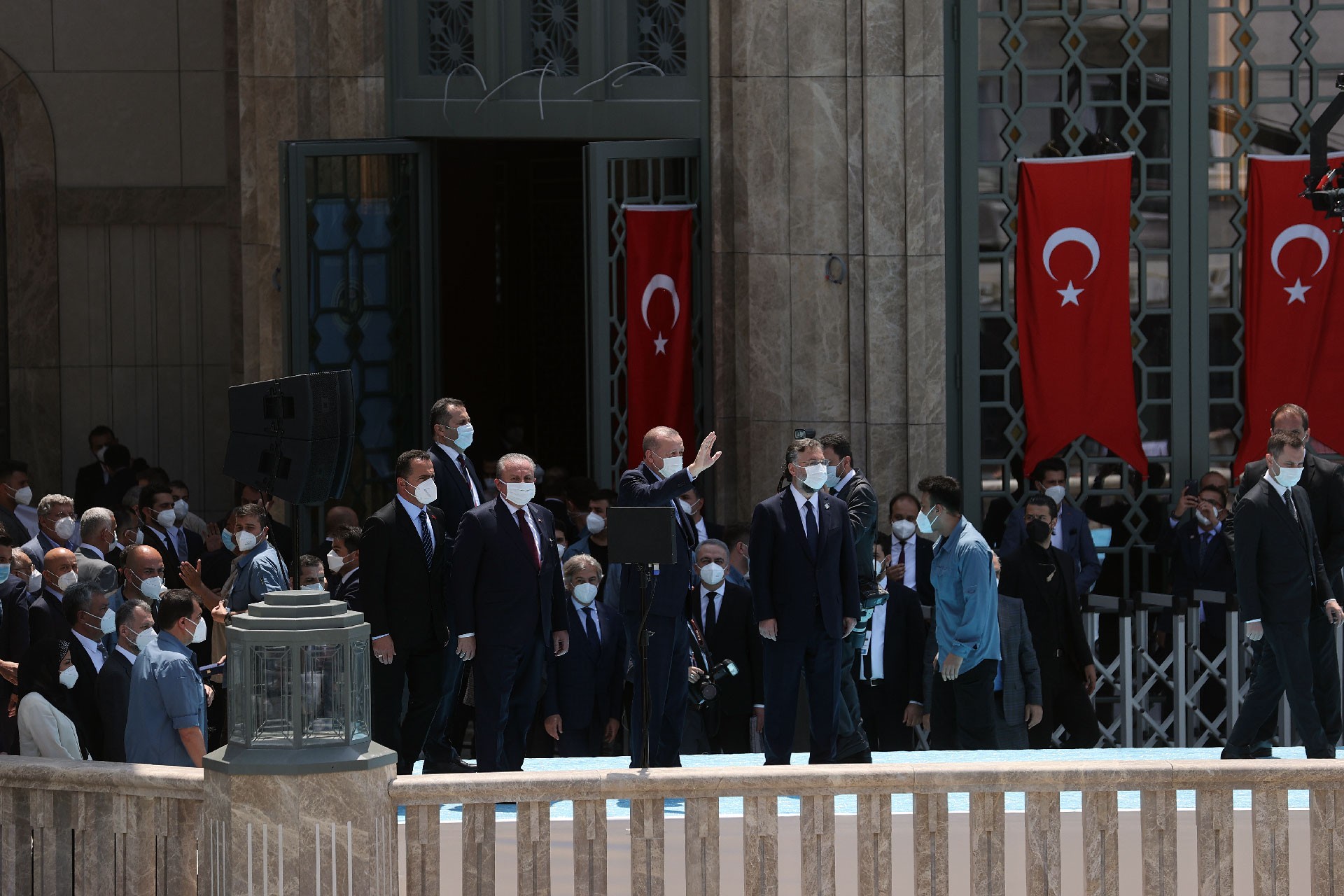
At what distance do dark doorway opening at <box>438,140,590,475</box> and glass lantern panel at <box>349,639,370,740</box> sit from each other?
15325 millimetres

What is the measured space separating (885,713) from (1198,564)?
312 centimetres

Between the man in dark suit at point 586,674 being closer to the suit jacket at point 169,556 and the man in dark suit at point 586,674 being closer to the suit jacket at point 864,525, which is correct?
the suit jacket at point 864,525

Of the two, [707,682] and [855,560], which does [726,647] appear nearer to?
[707,682]

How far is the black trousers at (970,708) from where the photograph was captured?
11727mm

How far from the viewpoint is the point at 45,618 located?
11.0 m

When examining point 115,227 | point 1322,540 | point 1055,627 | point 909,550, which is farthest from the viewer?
point 115,227

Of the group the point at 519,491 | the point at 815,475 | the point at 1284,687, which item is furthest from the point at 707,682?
the point at 1284,687

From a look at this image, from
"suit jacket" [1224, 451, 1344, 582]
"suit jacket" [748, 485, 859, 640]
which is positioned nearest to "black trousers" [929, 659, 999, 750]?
"suit jacket" [748, 485, 859, 640]

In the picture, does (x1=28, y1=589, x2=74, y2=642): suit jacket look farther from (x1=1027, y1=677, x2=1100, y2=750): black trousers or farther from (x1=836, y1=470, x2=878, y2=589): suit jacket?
(x1=1027, y1=677, x2=1100, y2=750): black trousers

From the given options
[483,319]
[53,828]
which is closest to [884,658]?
[53,828]

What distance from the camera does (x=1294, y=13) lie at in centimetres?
1568

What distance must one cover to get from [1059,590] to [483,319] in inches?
485

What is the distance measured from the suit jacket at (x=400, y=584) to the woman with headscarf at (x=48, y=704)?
1.56 m

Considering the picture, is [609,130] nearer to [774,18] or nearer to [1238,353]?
[774,18]
